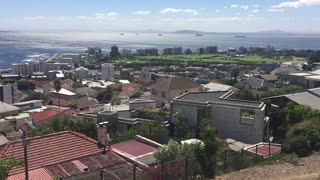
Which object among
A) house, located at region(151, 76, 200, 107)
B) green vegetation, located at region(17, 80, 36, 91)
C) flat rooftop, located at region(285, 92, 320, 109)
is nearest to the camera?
flat rooftop, located at region(285, 92, 320, 109)

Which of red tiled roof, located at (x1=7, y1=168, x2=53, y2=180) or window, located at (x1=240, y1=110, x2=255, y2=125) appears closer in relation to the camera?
red tiled roof, located at (x1=7, y1=168, x2=53, y2=180)

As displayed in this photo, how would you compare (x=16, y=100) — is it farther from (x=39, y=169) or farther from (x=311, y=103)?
(x=39, y=169)

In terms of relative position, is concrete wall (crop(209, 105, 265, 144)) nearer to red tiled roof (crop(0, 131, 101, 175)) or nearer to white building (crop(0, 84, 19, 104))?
red tiled roof (crop(0, 131, 101, 175))

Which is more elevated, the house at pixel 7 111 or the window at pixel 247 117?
the window at pixel 247 117

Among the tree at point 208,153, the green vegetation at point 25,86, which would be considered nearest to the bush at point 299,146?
the tree at point 208,153

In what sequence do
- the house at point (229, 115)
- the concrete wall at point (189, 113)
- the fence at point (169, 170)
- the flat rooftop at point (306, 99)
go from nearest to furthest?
the fence at point (169, 170) → the house at point (229, 115) → the concrete wall at point (189, 113) → the flat rooftop at point (306, 99)

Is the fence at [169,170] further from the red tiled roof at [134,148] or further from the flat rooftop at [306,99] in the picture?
the flat rooftop at [306,99]

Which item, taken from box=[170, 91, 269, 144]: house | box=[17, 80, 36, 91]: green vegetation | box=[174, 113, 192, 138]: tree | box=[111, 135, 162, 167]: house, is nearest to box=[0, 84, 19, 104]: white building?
box=[17, 80, 36, 91]: green vegetation

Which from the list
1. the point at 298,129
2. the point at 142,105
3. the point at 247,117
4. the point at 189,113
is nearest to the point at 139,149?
the point at 298,129
